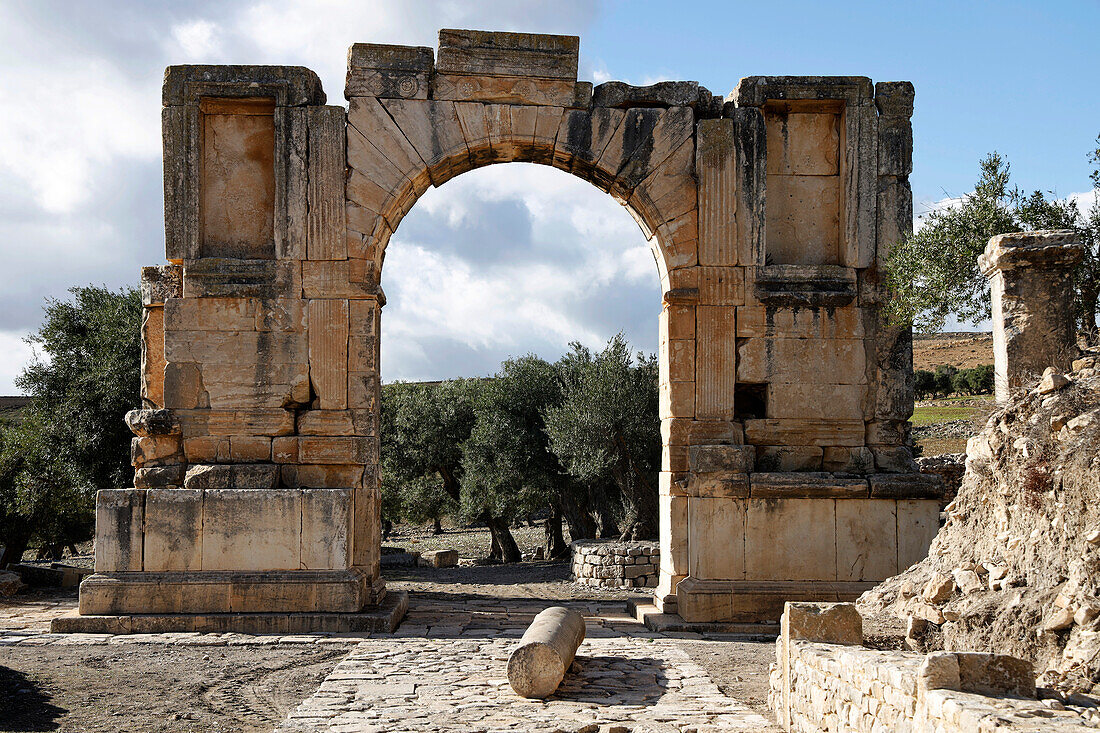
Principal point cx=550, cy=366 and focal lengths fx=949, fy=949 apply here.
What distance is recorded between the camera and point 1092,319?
8875 millimetres

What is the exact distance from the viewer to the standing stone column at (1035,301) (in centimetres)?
802

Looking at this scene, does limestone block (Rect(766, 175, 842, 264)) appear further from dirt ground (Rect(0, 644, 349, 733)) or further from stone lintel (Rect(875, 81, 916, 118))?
dirt ground (Rect(0, 644, 349, 733))

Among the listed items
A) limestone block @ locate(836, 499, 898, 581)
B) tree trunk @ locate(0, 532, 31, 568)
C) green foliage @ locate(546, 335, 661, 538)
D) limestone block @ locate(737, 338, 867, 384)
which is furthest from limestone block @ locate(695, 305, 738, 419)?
tree trunk @ locate(0, 532, 31, 568)

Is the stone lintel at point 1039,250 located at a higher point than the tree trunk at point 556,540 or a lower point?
higher

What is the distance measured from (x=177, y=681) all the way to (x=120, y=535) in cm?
258

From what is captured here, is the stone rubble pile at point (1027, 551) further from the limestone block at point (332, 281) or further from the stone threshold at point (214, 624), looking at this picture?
the limestone block at point (332, 281)

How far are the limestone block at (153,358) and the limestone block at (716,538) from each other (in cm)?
572

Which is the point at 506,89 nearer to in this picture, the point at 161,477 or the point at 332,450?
the point at 332,450

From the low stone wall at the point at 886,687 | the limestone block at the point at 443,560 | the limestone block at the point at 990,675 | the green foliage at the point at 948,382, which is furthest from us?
the green foliage at the point at 948,382

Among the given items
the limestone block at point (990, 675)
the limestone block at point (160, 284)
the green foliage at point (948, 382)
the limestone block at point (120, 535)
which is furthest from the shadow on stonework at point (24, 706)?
the green foliage at point (948, 382)

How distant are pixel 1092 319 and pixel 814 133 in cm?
350

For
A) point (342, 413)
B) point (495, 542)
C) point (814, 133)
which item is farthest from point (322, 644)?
point (495, 542)

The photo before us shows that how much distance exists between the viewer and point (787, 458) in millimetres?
10055

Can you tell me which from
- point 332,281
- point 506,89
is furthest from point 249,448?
point 506,89
